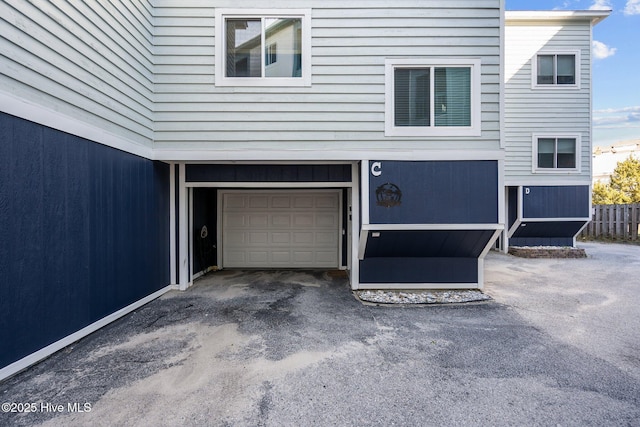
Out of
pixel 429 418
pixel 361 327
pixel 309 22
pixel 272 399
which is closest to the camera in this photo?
pixel 429 418

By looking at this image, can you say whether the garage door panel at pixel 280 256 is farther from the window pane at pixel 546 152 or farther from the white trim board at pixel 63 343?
the window pane at pixel 546 152

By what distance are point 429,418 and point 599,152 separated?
35063 millimetres

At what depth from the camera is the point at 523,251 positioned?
795cm

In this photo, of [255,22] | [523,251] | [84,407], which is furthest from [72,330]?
[523,251]

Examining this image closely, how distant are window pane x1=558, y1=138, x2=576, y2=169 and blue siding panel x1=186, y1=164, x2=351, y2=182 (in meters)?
7.22

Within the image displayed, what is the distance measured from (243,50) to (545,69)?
337 inches

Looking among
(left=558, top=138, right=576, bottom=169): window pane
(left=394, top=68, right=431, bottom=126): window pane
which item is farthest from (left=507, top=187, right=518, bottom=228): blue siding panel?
(left=394, top=68, right=431, bottom=126): window pane

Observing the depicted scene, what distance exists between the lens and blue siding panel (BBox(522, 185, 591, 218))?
8.02 meters

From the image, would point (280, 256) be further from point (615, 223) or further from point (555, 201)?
point (615, 223)

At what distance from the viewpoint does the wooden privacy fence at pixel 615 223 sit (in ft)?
33.4

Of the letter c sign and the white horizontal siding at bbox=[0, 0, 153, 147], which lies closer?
the white horizontal siding at bbox=[0, 0, 153, 147]

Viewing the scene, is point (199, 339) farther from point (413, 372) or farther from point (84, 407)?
point (413, 372)

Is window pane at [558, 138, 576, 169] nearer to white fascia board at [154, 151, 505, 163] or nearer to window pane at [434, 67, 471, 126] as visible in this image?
white fascia board at [154, 151, 505, 163]

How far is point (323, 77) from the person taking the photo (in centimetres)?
436
